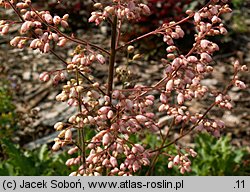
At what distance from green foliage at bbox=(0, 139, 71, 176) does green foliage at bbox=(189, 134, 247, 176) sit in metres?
1.08

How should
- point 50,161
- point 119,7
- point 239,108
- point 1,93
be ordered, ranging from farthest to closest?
point 239,108, point 1,93, point 50,161, point 119,7

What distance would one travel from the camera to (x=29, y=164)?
381cm

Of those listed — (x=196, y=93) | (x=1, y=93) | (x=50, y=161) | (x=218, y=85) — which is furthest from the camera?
(x=218, y=85)

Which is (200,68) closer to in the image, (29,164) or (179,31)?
(179,31)

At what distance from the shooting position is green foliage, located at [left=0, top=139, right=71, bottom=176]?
371 cm

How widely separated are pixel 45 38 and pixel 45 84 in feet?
12.1

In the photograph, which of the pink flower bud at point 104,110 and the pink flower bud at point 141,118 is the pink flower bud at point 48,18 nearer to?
the pink flower bud at point 104,110

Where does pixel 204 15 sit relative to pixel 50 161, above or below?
above

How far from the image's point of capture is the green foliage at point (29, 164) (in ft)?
12.2

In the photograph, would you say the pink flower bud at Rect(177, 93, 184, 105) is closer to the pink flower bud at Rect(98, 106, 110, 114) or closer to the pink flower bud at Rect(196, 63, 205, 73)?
the pink flower bud at Rect(196, 63, 205, 73)

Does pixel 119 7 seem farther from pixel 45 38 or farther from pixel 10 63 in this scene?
pixel 10 63

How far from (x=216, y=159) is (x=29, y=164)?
1516 millimetres

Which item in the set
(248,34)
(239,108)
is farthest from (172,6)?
(239,108)

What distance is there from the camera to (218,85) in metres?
5.83
